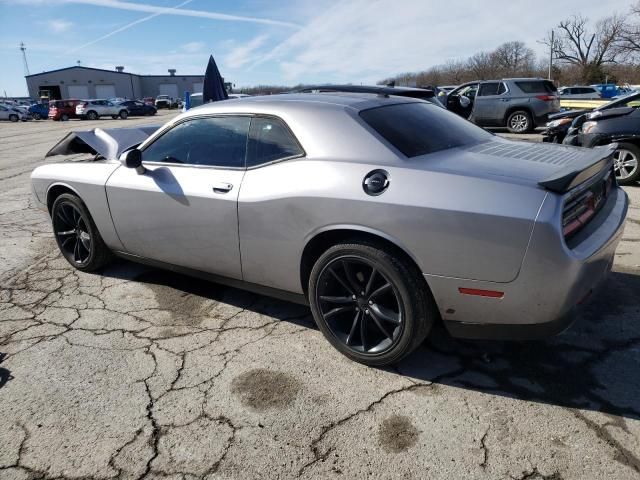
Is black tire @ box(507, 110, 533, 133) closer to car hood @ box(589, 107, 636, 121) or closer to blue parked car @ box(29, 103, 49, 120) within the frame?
car hood @ box(589, 107, 636, 121)

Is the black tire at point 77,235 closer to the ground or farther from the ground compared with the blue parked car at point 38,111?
closer to the ground

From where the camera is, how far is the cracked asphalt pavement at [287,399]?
7.05 ft

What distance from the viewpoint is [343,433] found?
7.62 ft

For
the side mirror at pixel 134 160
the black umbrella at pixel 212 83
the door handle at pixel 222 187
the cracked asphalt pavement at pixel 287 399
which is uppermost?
the black umbrella at pixel 212 83

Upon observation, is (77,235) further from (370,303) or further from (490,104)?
(490,104)

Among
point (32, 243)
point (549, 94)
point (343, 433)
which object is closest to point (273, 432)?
point (343, 433)

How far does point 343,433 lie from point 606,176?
7.42 feet

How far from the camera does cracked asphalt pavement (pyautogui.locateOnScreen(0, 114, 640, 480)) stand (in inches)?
84.6

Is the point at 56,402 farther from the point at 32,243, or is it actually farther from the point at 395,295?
the point at 32,243

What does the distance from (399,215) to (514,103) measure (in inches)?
545

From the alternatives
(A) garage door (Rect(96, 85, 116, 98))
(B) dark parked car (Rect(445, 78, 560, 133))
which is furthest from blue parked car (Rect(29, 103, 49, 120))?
(B) dark parked car (Rect(445, 78, 560, 133))

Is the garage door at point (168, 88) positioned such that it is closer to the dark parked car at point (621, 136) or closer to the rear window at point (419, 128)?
the dark parked car at point (621, 136)

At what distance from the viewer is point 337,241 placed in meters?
2.78

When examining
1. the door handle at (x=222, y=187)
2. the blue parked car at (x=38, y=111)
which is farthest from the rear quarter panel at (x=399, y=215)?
the blue parked car at (x=38, y=111)
